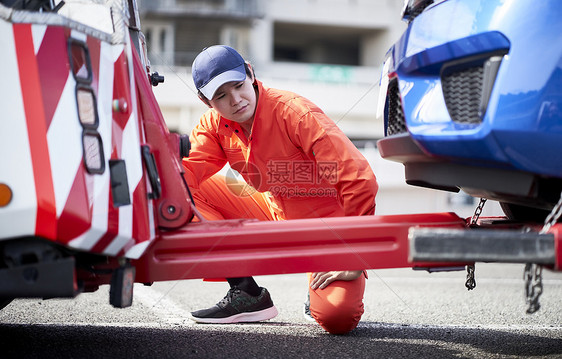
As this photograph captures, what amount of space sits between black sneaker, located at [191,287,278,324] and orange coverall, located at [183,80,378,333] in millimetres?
386

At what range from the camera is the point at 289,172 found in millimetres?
3479

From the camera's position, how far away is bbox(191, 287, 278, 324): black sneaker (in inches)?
139

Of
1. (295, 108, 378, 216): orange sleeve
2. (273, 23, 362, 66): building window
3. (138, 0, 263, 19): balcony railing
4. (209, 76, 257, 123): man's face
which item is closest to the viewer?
(295, 108, 378, 216): orange sleeve

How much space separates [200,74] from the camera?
3.19 metres

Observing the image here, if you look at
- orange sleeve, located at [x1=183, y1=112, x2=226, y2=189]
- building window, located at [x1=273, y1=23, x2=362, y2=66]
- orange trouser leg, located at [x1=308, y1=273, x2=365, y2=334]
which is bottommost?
building window, located at [x1=273, y1=23, x2=362, y2=66]

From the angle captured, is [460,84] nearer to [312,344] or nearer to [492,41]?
[492,41]

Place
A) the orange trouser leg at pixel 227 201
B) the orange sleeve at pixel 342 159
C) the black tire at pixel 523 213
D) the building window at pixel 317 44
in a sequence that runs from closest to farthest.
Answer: the black tire at pixel 523 213 < the orange sleeve at pixel 342 159 < the orange trouser leg at pixel 227 201 < the building window at pixel 317 44

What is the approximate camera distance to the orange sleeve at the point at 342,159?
9.87 feet

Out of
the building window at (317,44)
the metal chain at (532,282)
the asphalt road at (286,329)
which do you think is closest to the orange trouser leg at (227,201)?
the asphalt road at (286,329)

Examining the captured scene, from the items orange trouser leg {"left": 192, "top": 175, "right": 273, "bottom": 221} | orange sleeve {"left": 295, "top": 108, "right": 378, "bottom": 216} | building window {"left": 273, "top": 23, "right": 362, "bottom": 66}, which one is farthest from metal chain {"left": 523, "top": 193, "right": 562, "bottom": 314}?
building window {"left": 273, "top": 23, "right": 362, "bottom": 66}

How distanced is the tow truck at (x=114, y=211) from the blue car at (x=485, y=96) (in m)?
0.19

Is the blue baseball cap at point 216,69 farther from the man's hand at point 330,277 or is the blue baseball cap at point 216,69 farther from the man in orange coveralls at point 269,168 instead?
the man's hand at point 330,277

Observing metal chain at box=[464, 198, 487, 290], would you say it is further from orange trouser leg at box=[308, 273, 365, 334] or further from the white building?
the white building

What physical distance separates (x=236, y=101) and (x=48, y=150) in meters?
1.35
